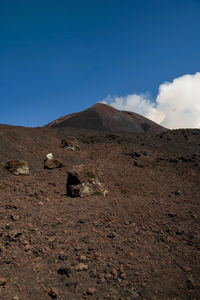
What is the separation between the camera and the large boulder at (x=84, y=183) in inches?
198

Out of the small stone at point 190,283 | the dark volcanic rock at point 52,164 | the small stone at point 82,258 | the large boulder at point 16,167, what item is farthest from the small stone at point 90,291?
the dark volcanic rock at point 52,164

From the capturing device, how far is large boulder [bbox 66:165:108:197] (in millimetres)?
5023

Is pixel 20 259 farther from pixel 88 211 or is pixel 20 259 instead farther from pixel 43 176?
pixel 43 176

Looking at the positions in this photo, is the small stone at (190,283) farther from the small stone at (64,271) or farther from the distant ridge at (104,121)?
the distant ridge at (104,121)

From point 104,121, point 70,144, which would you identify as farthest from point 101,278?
point 104,121

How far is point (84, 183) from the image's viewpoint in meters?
5.07

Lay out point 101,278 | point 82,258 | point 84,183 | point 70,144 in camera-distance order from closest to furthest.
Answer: point 101,278, point 82,258, point 84,183, point 70,144

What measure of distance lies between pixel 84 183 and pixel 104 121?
32560 millimetres

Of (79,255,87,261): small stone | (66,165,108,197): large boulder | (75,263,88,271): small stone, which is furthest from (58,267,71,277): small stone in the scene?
(66,165,108,197): large boulder

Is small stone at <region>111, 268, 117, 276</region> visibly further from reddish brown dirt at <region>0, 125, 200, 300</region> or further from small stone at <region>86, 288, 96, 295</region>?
small stone at <region>86, 288, 96, 295</region>

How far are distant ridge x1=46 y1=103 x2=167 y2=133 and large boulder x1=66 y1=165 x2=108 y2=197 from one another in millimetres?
28430

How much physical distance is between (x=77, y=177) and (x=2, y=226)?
80.9 inches

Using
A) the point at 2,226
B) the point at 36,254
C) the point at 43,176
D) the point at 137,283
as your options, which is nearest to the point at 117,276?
the point at 137,283

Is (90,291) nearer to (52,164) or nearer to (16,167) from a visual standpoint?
(16,167)
